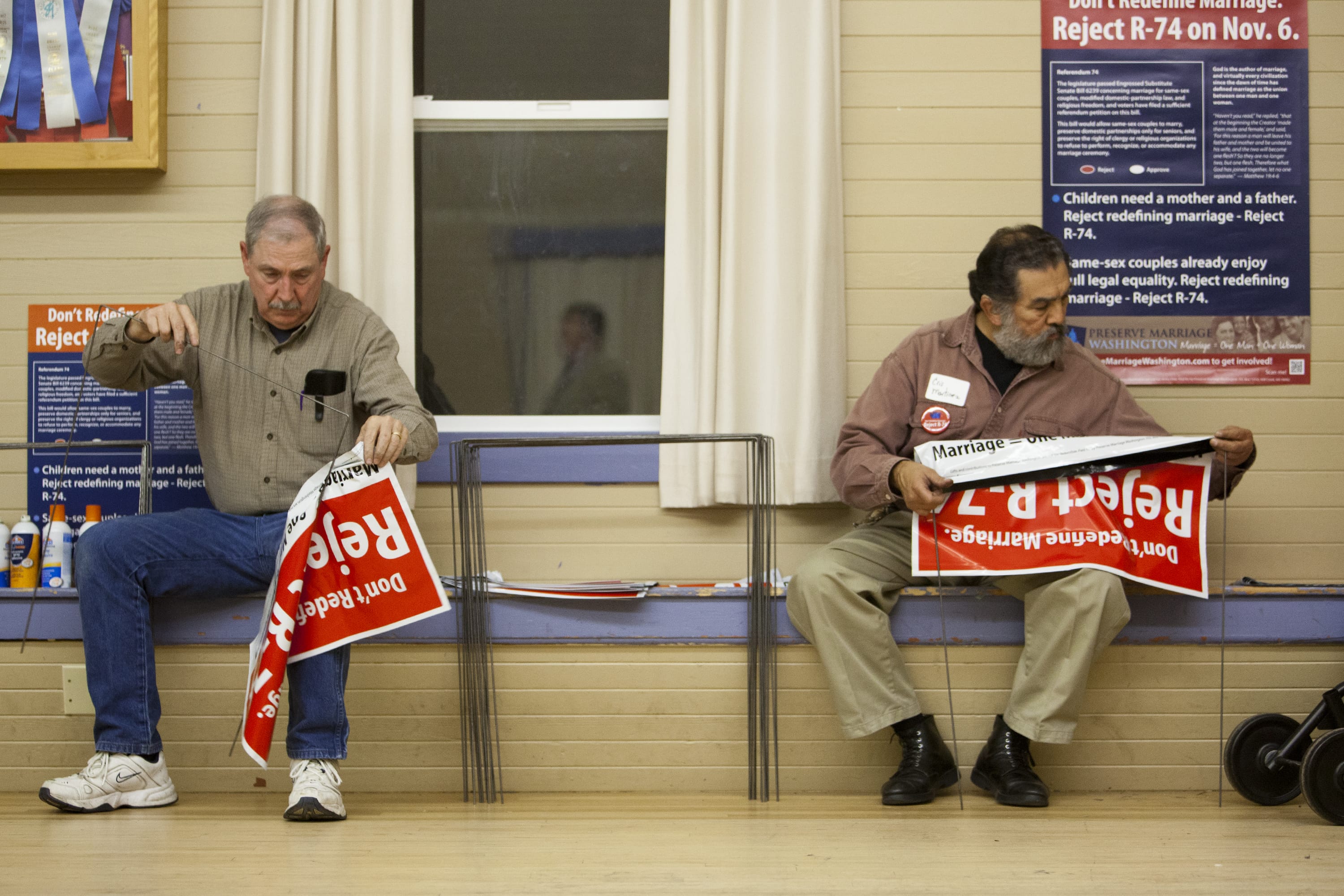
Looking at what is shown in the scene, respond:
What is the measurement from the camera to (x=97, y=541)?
7.57 ft

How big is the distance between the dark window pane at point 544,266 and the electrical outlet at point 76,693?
111cm

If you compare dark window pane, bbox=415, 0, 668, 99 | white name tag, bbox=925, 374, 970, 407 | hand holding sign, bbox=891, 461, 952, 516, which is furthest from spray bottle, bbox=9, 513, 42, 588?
white name tag, bbox=925, 374, 970, 407

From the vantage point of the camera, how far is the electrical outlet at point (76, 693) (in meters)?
2.53

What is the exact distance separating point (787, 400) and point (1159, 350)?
982mm

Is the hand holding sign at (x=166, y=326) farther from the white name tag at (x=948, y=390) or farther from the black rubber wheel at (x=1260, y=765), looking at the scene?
the black rubber wheel at (x=1260, y=765)

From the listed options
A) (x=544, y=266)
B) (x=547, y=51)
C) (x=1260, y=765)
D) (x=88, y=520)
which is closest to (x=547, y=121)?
(x=547, y=51)

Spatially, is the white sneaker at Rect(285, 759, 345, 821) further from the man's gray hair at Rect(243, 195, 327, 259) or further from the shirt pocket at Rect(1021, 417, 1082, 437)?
the shirt pocket at Rect(1021, 417, 1082, 437)

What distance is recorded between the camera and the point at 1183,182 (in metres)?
2.99

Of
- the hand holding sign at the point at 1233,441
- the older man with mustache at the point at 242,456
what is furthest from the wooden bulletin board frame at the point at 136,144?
the hand holding sign at the point at 1233,441

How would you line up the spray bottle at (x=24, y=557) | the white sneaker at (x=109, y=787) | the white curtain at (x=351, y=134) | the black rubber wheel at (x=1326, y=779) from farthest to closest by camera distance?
the white curtain at (x=351, y=134), the spray bottle at (x=24, y=557), the white sneaker at (x=109, y=787), the black rubber wheel at (x=1326, y=779)

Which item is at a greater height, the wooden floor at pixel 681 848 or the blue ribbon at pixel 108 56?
the blue ribbon at pixel 108 56

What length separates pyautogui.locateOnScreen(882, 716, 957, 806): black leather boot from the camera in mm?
2326

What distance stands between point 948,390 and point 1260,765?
101 cm

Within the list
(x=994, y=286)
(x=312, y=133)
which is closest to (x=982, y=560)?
(x=994, y=286)
